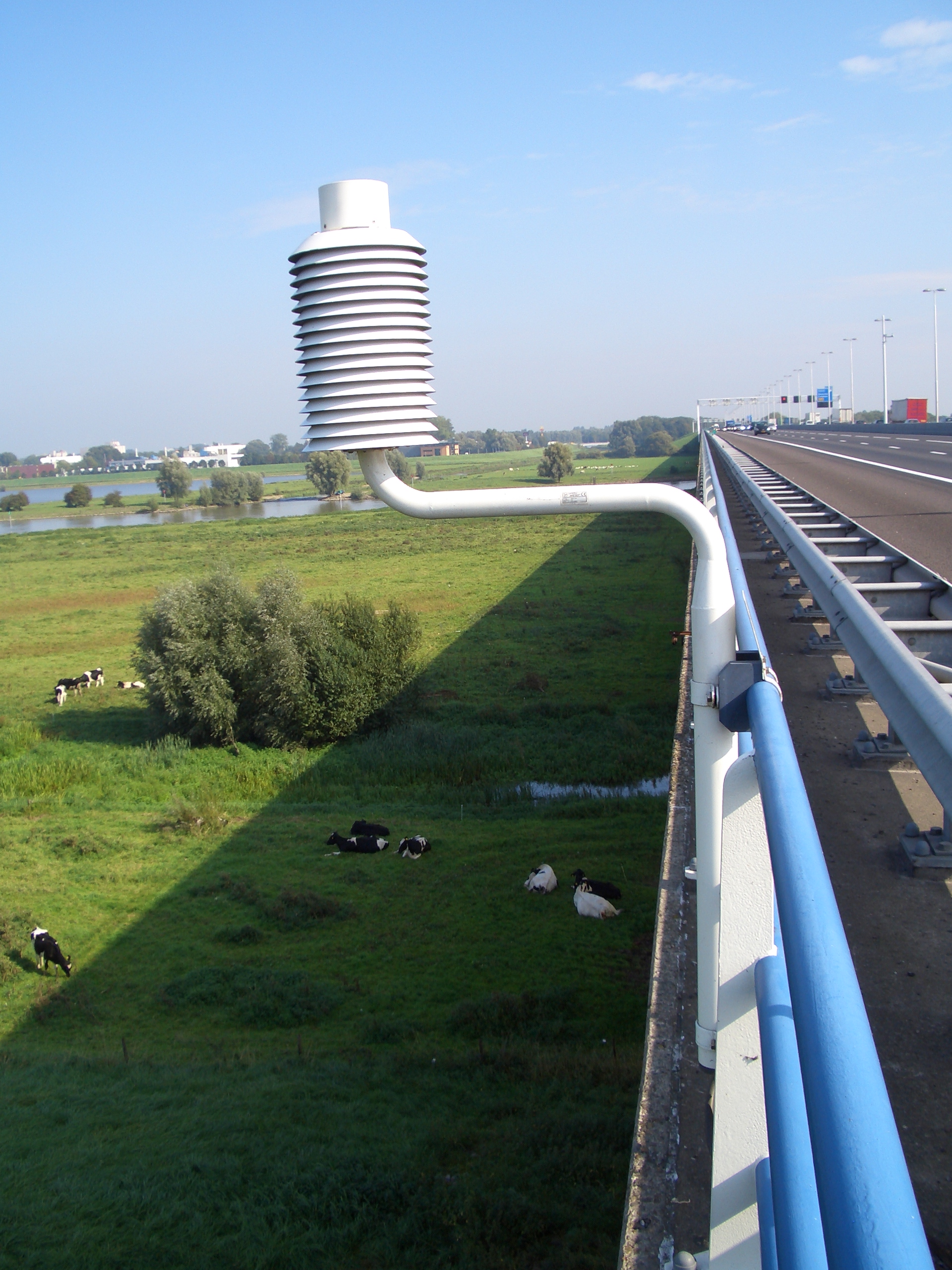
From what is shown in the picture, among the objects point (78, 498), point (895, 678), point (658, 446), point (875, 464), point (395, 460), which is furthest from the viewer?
point (658, 446)

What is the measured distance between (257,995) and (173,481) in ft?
397

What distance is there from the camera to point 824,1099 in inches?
36.6

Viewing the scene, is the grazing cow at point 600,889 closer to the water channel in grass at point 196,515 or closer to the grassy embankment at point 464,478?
the grassy embankment at point 464,478

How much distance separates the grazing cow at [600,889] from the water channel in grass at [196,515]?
76835 millimetres

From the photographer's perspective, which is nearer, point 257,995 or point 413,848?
point 257,995

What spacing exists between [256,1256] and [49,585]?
48.9 meters

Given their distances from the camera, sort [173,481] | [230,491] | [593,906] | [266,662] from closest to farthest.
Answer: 1. [593,906]
2. [266,662]
3. [230,491]
4. [173,481]

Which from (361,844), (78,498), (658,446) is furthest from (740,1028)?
(658,446)

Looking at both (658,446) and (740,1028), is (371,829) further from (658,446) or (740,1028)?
(658,446)

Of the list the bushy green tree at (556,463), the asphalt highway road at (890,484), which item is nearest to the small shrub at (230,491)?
the bushy green tree at (556,463)

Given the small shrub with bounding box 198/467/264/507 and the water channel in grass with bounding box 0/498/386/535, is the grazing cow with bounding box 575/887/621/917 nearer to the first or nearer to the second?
the water channel in grass with bounding box 0/498/386/535

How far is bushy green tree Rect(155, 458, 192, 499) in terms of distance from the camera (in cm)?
12481

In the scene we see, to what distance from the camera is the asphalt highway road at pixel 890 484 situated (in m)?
10.7

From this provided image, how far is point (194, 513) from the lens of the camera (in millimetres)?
110000
